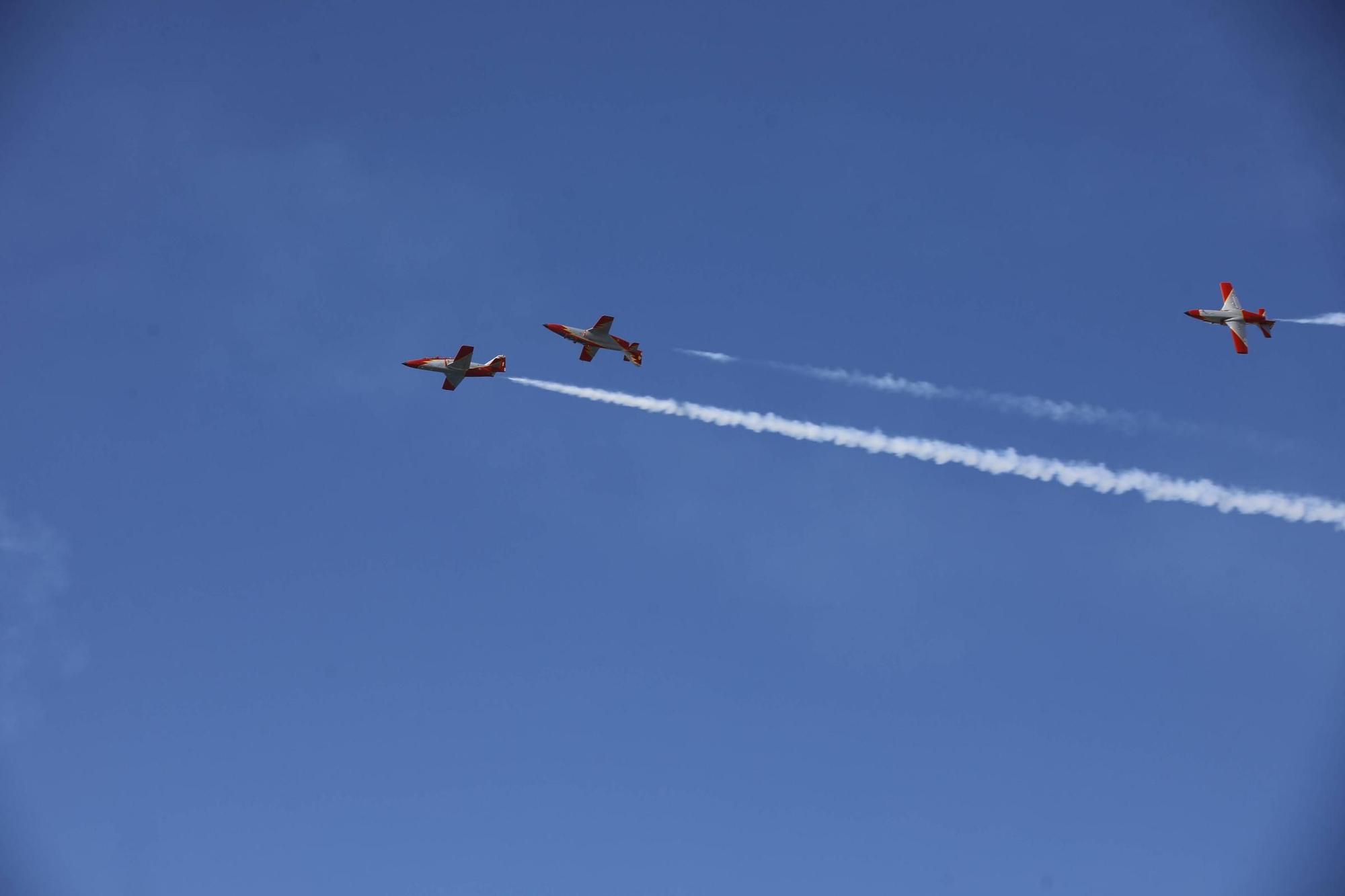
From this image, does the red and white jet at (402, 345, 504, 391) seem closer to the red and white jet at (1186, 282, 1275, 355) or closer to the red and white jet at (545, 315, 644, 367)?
the red and white jet at (545, 315, 644, 367)

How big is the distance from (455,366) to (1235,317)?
215 ft

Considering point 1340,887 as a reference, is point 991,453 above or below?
above

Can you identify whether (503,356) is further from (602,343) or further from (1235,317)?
(1235,317)

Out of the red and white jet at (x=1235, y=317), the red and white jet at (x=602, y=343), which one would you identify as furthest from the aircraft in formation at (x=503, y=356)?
the red and white jet at (x=1235, y=317)

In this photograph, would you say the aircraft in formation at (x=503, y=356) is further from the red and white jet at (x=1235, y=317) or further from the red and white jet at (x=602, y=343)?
the red and white jet at (x=1235, y=317)

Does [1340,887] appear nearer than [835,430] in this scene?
No

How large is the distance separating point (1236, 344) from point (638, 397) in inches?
1966

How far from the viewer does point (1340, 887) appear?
120 m

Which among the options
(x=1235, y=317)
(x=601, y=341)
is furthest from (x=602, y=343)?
(x=1235, y=317)

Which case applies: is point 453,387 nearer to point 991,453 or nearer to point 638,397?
point 638,397

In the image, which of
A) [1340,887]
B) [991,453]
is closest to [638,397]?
[991,453]

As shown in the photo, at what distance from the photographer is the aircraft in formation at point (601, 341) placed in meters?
89.4

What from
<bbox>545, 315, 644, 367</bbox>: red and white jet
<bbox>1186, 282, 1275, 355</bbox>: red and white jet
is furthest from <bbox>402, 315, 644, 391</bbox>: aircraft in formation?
<bbox>1186, 282, 1275, 355</bbox>: red and white jet

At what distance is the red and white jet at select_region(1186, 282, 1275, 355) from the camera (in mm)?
89062
